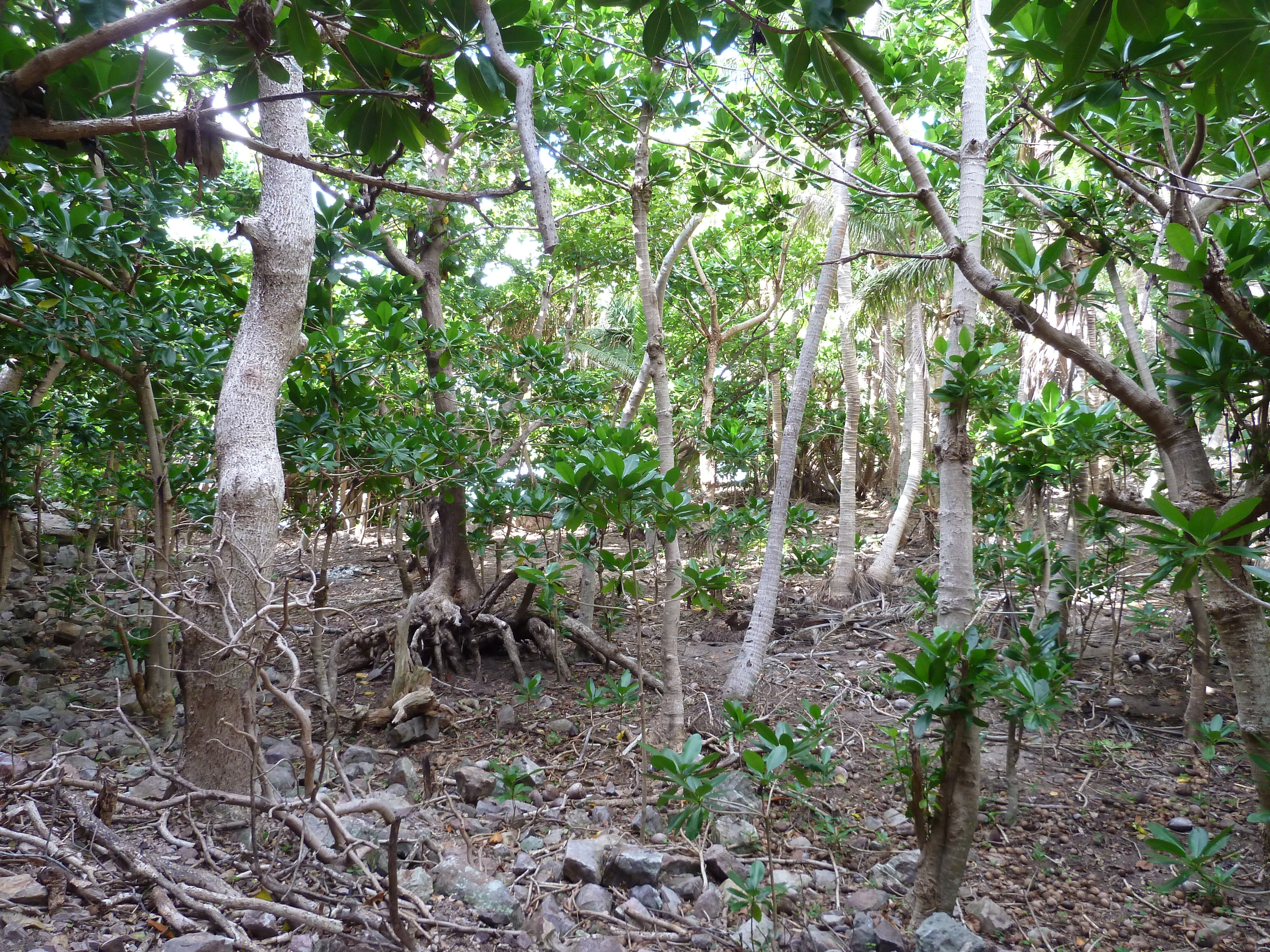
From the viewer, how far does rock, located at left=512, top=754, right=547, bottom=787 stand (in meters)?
4.06

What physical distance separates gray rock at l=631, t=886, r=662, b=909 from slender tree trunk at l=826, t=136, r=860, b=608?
5202 mm

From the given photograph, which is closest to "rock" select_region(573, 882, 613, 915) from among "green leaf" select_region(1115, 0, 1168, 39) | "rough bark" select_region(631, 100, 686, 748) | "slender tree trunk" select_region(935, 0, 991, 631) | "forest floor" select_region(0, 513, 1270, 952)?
"forest floor" select_region(0, 513, 1270, 952)

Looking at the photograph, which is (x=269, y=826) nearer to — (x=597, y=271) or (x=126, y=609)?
(x=126, y=609)

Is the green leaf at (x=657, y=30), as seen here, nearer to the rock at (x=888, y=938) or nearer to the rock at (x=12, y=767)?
the rock at (x=888, y=938)

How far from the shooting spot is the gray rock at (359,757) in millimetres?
4102

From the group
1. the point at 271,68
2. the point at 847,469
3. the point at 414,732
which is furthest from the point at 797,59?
the point at 847,469

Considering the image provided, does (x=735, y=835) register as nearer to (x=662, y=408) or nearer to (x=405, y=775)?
(x=405, y=775)

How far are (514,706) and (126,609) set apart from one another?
4186 mm

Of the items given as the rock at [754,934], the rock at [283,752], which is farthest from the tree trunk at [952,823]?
the rock at [283,752]

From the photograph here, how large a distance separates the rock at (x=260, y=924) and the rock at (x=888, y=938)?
2086 mm

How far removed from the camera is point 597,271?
28.6ft

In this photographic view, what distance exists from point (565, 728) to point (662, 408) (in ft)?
7.69

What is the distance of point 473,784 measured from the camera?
3875 millimetres

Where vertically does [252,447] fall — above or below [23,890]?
above
